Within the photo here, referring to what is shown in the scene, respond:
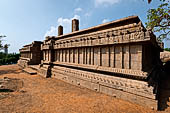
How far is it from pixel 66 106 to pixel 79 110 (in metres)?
0.94

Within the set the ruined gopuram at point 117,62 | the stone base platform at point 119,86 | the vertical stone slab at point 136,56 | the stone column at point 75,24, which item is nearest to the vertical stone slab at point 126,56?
the ruined gopuram at point 117,62

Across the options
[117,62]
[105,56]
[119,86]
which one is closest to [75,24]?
[105,56]

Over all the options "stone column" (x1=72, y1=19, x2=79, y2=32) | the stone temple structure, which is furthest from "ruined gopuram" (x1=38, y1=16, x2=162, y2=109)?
"stone column" (x1=72, y1=19, x2=79, y2=32)

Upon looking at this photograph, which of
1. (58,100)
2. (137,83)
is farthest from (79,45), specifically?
(137,83)

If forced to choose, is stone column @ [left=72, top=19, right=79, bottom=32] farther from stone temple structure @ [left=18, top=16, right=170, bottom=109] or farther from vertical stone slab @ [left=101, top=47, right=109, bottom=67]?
→ vertical stone slab @ [left=101, top=47, right=109, bottom=67]

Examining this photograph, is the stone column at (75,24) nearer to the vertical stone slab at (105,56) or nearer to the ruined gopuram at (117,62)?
the ruined gopuram at (117,62)

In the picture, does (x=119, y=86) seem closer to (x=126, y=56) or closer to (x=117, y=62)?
(x=117, y=62)

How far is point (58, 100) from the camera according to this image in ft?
21.0

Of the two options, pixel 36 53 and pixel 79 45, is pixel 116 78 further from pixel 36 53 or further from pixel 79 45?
pixel 36 53

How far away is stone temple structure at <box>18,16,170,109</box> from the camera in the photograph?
20.1ft

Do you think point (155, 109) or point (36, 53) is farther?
point (36, 53)

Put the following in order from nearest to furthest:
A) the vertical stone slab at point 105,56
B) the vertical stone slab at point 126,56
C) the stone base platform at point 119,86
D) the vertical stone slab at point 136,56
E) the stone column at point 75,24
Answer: the stone base platform at point 119,86, the vertical stone slab at point 136,56, the vertical stone slab at point 126,56, the vertical stone slab at point 105,56, the stone column at point 75,24

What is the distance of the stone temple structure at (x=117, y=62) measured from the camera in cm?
612

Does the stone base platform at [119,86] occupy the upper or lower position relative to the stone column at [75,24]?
lower
